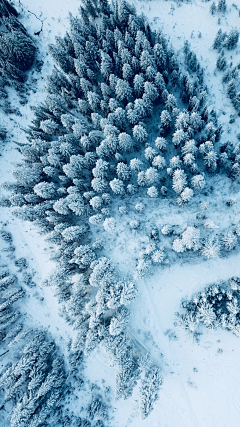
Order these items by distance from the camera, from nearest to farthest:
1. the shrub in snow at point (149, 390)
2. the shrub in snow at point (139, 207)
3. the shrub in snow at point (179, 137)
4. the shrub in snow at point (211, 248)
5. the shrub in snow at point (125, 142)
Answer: the shrub in snow at point (149, 390)
the shrub in snow at point (211, 248)
the shrub in snow at point (179, 137)
the shrub in snow at point (125, 142)
the shrub in snow at point (139, 207)

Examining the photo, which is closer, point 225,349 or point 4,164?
point 225,349

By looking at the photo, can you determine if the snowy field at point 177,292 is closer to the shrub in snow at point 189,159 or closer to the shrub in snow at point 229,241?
the shrub in snow at point 229,241

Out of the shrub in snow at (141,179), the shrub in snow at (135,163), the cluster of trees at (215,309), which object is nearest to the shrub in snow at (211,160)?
the shrub in snow at (141,179)

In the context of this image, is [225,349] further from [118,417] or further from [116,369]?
[118,417]

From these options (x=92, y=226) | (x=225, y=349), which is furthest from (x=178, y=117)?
(x=225, y=349)

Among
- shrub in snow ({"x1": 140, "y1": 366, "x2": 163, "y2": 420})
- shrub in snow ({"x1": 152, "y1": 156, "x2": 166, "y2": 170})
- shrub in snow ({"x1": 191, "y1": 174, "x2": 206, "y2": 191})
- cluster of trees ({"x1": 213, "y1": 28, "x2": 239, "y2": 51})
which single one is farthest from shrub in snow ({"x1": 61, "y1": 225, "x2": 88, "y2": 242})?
cluster of trees ({"x1": 213, "y1": 28, "x2": 239, "y2": 51})

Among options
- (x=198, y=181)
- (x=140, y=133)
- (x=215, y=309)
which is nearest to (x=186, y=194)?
(x=198, y=181)

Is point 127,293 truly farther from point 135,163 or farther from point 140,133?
point 140,133
